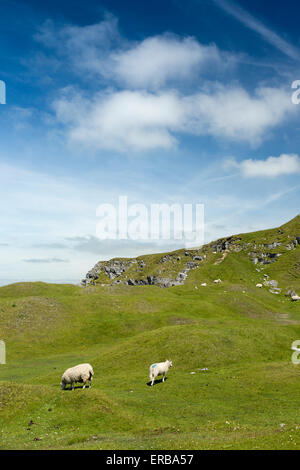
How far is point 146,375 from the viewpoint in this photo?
49.8 m

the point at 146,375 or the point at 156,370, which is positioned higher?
the point at 156,370

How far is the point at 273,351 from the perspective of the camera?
197ft

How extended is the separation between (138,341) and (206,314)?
42.2m

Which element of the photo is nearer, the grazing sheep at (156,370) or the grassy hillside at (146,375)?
the grassy hillside at (146,375)

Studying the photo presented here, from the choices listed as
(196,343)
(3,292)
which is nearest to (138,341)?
(196,343)

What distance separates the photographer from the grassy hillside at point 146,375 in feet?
83.7

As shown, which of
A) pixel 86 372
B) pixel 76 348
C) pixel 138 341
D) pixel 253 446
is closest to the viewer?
pixel 253 446

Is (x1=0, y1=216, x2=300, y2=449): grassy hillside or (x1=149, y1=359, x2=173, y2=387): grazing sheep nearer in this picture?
(x1=0, y1=216, x2=300, y2=449): grassy hillside

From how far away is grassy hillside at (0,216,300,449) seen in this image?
2552cm

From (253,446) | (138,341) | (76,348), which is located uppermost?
(253,446)

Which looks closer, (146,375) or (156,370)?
(156,370)

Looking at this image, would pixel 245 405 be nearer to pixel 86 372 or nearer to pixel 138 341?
pixel 86 372
